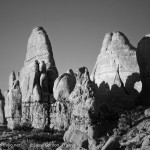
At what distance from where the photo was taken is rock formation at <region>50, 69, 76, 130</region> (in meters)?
30.3

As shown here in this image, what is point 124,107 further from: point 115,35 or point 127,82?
point 115,35

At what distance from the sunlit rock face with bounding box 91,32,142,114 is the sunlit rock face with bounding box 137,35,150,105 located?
0.92 m

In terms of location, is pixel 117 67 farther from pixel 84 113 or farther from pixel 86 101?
pixel 84 113

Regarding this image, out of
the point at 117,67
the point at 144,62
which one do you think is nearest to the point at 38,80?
the point at 117,67

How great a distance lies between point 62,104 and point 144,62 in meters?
7.49

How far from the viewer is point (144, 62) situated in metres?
29.2

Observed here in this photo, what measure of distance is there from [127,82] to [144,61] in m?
2.12

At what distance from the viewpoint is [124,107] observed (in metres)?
26.3

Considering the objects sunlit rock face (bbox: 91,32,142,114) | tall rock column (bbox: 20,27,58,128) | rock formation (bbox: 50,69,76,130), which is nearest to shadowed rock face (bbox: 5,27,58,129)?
tall rock column (bbox: 20,27,58,128)

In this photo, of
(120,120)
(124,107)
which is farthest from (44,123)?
(120,120)

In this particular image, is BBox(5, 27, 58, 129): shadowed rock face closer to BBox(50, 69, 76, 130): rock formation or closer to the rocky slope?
the rocky slope

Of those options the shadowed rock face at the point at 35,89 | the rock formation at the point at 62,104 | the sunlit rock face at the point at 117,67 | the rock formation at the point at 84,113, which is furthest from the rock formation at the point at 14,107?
the rock formation at the point at 84,113

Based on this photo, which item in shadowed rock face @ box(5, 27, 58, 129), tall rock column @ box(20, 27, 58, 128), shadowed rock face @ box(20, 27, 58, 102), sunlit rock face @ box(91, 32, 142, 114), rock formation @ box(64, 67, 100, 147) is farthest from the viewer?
shadowed rock face @ box(20, 27, 58, 102)

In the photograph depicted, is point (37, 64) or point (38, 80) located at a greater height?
point (37, 64)
